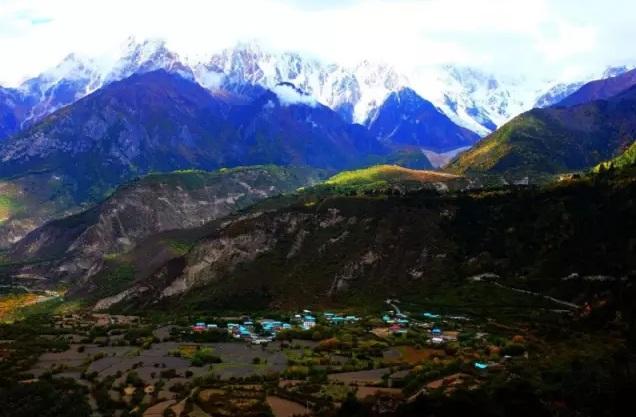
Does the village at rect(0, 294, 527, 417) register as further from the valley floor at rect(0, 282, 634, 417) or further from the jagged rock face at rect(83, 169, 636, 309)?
the jagged rock face at rect(83, 169, 636, 309)

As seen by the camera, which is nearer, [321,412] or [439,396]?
[439,396]

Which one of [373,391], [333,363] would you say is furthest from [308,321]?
[373,391]

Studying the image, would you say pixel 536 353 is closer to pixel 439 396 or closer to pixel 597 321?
pixel 597 321

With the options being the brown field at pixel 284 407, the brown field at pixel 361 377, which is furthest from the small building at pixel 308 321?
the brown field at pixel 284 407

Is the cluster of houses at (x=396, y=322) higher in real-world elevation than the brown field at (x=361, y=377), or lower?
lower

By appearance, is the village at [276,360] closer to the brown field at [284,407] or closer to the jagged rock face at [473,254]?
the brown field at [284,407]

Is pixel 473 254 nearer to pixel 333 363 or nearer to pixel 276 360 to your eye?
pixel 333 363

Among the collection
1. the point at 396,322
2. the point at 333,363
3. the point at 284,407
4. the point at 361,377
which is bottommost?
the point at 396,322

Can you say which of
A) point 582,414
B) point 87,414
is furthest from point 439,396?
point 87,414
